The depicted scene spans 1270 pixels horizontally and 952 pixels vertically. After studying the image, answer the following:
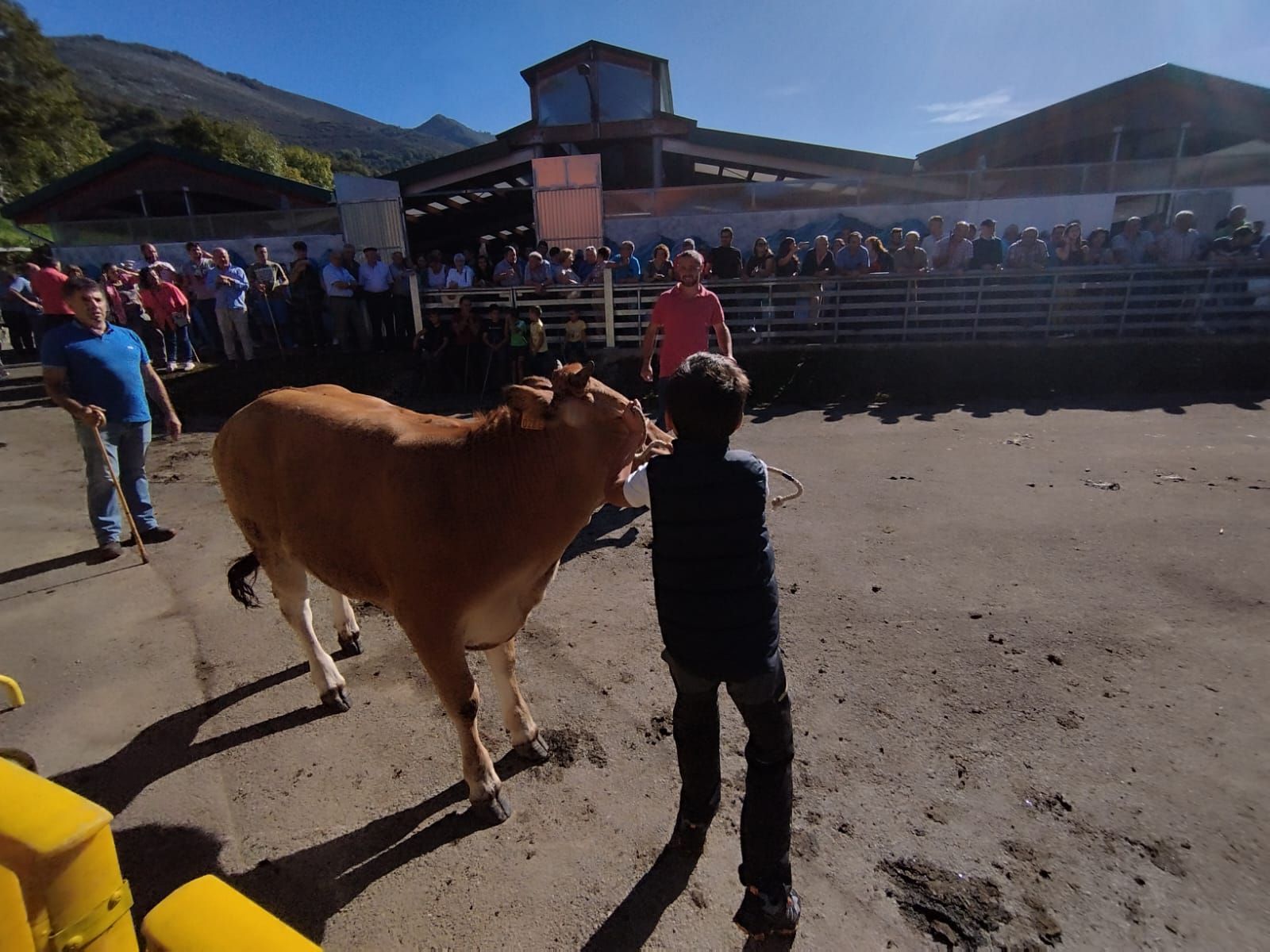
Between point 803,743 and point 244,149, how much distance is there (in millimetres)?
66417

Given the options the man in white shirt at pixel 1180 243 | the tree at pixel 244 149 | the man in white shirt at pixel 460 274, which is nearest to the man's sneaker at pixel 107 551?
the man in white shirt at pixel 460 274

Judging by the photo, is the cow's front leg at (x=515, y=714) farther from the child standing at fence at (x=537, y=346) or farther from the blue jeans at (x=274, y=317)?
the blue jeans at (x=274, y=317)

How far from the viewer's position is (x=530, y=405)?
2.67 m

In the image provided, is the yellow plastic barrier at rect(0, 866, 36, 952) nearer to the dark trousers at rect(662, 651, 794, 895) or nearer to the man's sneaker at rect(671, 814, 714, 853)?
the dark trousers at rect(662, 651, 794, 895)

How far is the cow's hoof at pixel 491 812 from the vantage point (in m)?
2.99

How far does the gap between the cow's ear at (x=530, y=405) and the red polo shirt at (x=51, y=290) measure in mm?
4900

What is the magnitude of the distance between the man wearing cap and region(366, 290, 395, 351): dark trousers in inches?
440

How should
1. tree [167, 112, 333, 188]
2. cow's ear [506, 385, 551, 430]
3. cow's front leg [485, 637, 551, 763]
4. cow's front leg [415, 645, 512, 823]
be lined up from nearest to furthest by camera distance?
cow's ear [506, 385, 551, 430]
cow's front leg [415, 645, 512, 823]
cow's front leg [485, 637, 551, 763]
tree [167, 112, 333, 188]

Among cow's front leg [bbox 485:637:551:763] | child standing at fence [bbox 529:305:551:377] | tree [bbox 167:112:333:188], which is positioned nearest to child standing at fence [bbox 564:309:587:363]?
child standing at fence [bbox 529:305:551:377]

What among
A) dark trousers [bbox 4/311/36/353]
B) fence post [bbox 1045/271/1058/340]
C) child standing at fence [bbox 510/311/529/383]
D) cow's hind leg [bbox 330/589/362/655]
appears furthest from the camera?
dark trousers [bbox 4/311/36/353]

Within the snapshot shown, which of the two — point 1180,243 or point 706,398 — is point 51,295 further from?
point 1180,243

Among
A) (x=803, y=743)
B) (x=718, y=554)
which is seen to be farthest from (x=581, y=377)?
(x=803, y=743)

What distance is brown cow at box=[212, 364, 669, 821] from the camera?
8.87 ft

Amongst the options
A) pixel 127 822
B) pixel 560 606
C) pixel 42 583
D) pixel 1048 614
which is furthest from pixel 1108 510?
pixel 42 583
